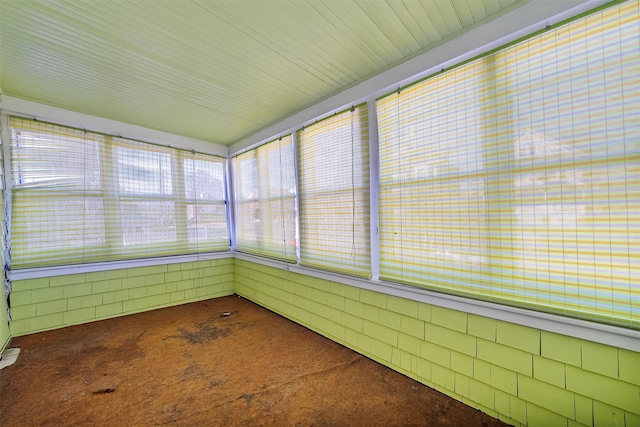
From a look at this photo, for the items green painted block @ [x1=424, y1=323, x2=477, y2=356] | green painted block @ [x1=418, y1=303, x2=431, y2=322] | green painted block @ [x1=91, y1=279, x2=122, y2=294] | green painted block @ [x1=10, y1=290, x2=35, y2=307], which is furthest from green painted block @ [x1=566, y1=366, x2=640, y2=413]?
green painted block @ [x1=10, y1=290, x2=35, y2=307]

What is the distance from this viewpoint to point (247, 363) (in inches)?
93.6

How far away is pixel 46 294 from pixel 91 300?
0.43 m

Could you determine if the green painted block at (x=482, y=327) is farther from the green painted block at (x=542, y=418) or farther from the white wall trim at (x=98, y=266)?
the white wall trim at (x=98, y=266)

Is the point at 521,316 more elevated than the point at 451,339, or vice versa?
the point at 521,316

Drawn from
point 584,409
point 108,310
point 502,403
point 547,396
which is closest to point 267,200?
point 108,310

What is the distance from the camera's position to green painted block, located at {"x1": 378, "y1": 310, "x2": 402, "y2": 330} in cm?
218

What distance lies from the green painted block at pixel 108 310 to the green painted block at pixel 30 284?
0.64 meters

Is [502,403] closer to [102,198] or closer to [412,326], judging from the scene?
[412,326]

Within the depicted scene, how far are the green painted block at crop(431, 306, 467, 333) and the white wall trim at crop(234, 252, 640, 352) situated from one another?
1.6 inches

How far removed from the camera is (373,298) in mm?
2350

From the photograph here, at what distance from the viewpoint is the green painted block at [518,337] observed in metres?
1.53

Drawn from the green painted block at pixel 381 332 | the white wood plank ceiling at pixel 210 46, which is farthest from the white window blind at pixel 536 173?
the green painted block at pixel 381 332

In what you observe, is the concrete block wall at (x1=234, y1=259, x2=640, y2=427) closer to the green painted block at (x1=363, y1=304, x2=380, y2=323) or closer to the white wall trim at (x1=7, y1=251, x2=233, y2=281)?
the green painted block at (x1=363, y1=304, x2=380, y2=323)

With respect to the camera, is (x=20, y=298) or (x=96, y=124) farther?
(x=96, y=124)
